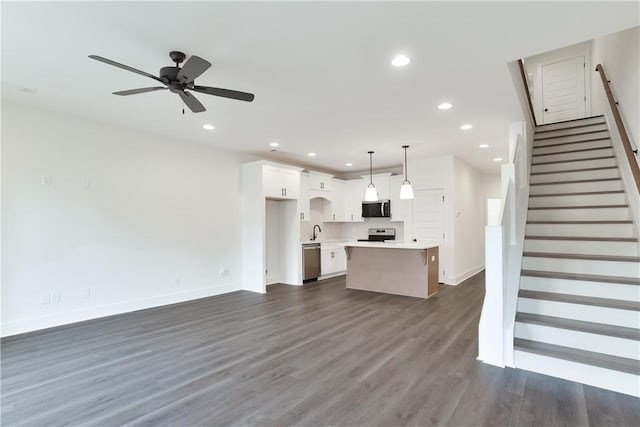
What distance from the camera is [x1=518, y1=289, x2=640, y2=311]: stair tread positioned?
2.83 meters

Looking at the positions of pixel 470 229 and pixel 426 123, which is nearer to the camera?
pixel 426 123

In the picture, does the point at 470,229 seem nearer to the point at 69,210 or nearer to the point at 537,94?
the point at 537,94

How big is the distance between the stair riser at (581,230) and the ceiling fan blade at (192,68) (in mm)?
4268

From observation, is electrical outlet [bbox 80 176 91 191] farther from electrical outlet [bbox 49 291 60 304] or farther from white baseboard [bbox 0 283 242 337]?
white baseboard [bbox 0 283 242 337]

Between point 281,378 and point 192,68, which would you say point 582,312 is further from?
point 192,68

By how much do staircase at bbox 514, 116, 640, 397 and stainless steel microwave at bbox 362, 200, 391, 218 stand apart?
3.21 meters

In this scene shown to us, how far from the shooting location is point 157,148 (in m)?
5.21

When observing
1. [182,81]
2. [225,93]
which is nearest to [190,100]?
[182,81]

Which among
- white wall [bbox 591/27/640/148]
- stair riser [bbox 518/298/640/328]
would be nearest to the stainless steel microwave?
white wall [bbox 591/27/640/148]

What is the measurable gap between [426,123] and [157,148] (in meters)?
4.33

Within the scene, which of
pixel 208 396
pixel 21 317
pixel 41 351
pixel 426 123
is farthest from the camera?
pixel 426 123

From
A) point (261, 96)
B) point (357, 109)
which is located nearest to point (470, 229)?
point (357, 109)

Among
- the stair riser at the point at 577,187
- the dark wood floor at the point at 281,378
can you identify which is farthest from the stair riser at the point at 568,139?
the dark wood floor at the point at 281,378

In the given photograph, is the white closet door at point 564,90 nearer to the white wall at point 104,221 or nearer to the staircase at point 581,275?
the staircase at point 581,275
